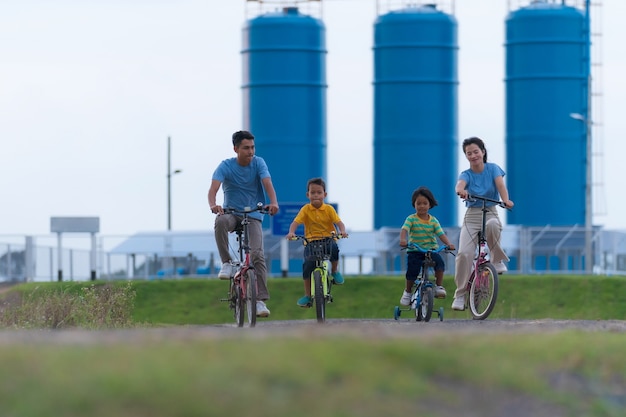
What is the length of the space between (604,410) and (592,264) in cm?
3194

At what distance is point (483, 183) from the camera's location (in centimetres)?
1667

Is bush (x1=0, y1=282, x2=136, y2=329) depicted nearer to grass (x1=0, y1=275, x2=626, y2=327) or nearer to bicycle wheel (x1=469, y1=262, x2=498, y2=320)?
bicycle wheel (x1=469, y1=262, x2=498, y2=320)

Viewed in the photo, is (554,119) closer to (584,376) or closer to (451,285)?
(451,285)

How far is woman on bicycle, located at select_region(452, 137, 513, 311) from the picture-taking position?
1659cm

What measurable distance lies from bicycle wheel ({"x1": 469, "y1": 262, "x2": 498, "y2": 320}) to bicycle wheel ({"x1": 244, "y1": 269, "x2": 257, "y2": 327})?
2.60 m

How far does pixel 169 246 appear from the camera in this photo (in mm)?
41938

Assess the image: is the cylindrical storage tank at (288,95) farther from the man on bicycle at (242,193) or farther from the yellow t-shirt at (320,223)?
the man on bicycle at (242,193)

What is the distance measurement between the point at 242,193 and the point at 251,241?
0.49 metres

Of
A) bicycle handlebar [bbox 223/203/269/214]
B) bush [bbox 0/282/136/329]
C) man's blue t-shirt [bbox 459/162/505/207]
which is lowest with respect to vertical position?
bush [bbox 0/282/136/329]

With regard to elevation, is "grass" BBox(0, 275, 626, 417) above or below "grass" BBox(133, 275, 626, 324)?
above

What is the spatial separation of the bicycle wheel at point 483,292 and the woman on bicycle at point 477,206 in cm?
21

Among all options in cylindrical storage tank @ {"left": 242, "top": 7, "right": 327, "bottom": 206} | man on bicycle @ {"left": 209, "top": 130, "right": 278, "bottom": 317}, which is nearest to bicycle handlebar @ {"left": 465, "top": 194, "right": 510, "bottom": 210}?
man on bicycle @ {"left": 209, "top": 130, "right": 278, "bottom": 317}

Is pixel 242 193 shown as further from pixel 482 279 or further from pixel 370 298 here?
pixel 370 298

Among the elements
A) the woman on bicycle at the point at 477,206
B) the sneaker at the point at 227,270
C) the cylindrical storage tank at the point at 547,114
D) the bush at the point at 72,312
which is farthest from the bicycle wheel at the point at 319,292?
the cylindrical storage tank at the point at 547,114
